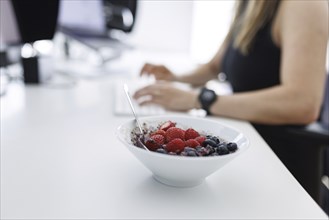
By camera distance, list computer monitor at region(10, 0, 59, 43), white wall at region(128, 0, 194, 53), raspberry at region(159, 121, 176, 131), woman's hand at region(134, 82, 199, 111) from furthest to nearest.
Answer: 1. white wall at region(128, 0, 194, 53)
2. computer monitor at region(10, 0, 59, 43)
3. woman's hand at region(134, 82, 199, 111)
4. raspberry at region(159, 121, 176, 131)

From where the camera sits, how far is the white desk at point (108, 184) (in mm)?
500

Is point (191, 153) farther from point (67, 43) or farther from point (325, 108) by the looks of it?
point (67, 43)

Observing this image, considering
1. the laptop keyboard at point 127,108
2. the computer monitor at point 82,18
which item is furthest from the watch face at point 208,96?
the computer monitor at point 82,18

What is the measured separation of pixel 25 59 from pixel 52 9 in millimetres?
229

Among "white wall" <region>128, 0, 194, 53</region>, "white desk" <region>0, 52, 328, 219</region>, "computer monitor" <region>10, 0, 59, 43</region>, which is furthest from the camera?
"white wall" <region>128, 0, 194, 53</region>

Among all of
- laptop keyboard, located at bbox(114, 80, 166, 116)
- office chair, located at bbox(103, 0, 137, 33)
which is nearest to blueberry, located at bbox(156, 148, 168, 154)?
laptop keyboard, located at bbox(114, 80, 166, 116)

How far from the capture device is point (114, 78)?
1407mm

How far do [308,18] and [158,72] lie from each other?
24.0 inches

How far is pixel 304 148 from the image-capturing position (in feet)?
3.21

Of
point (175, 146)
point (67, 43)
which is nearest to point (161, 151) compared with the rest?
point (175, 146)

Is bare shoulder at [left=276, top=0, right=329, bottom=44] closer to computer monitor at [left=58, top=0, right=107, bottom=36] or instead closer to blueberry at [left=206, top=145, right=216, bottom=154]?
blueberry at [left=206, top=145, right=216, bottom=154]

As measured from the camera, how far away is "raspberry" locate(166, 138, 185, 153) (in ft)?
1.75

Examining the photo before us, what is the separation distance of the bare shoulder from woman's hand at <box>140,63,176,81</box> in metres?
0.54

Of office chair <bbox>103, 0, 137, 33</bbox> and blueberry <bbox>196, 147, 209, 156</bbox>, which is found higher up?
office chair <bbox>103, 0, 137, 33</bbox>
